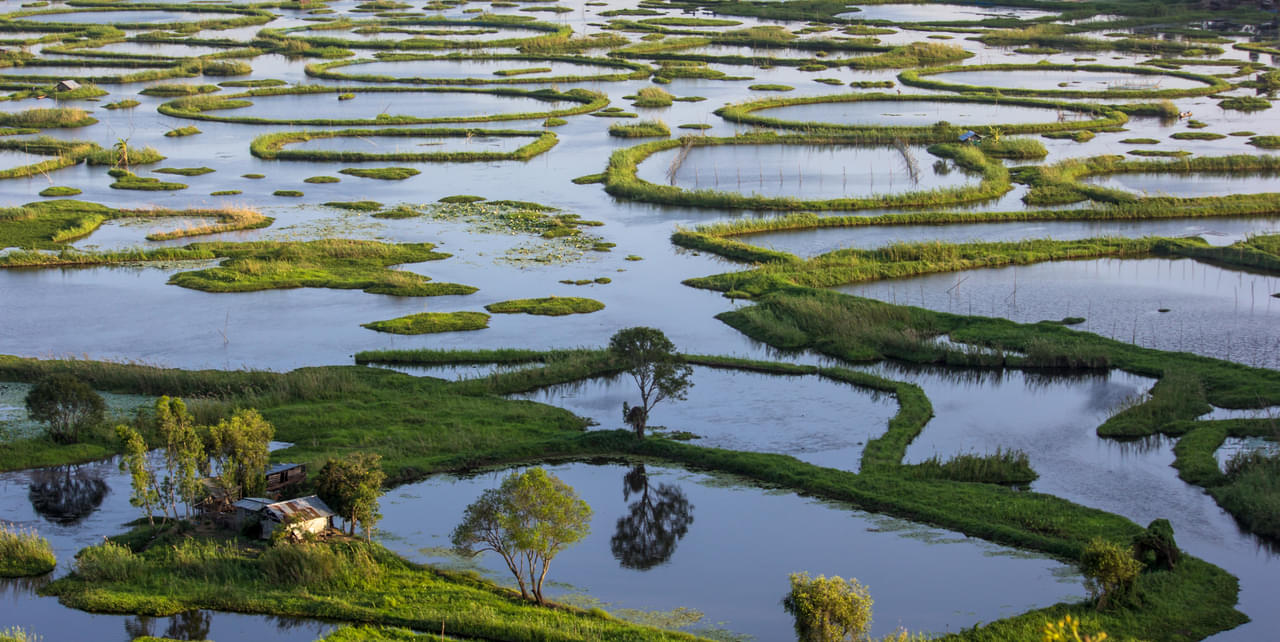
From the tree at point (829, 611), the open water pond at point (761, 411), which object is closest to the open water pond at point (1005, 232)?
the open water pond at point (761, 411)

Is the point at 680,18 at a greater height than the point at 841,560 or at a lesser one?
greater

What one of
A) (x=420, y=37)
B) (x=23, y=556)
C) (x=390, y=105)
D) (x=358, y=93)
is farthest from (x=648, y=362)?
(x=420, y=37)

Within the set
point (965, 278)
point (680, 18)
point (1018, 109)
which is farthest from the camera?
point (680, 18)

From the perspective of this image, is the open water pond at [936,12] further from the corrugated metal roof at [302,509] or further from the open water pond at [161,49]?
the corrugated metal roof at [302,509]

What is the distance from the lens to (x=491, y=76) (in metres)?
80.6

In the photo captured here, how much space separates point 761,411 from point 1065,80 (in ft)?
180

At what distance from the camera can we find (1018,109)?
67938 millimetres

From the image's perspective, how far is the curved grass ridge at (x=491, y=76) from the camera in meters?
Answer: 78.8

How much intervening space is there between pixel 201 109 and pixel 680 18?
46622mm

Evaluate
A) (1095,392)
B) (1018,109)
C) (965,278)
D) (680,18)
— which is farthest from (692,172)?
(680,18)

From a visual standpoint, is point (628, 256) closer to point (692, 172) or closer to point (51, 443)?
point (692, 172)

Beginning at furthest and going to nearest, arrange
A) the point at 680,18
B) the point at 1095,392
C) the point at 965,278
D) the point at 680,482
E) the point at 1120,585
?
the point at 680,18 < the point at 965,278 < the point at 1095,392 < the point at 680,482 < the point at 1120,585

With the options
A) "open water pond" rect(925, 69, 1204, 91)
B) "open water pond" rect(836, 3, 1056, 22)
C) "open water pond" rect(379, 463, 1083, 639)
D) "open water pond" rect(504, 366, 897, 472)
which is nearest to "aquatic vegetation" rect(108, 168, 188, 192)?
"open water pond" rect(504, 366, 897, 472)

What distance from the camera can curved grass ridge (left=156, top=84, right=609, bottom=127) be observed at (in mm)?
65812
